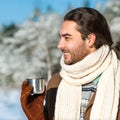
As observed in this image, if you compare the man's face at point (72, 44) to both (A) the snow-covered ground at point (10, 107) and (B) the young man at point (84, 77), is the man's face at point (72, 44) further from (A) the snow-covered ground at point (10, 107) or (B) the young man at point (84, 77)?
(A) the snow-covered ground at point (10, 107)

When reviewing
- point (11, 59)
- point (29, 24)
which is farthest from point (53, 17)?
point (11, 59)

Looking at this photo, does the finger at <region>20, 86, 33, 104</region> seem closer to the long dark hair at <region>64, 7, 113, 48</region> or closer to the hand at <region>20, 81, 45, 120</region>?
the hand at <region>20, 81, 45, 120</region>

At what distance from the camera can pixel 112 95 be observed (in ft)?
6.15

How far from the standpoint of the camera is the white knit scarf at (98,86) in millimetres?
1870

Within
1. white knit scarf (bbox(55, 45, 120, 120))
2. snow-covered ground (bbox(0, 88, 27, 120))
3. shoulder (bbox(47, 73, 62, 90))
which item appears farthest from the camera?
snow-covered ground (bbox(0, 88, 27, 120))

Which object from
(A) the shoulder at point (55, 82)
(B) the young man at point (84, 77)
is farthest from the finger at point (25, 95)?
(A) the shoulder at point (55, 82)

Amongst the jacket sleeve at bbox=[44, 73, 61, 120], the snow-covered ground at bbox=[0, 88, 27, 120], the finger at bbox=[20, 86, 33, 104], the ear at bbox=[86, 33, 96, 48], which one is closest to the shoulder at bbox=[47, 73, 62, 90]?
the jacket sleeve at bbox=[44, 73, 61, 120]

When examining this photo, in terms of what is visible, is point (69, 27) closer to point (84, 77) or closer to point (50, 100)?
point (84, 77)

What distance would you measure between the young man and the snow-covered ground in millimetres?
1271

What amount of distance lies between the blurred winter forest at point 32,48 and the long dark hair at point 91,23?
135cm

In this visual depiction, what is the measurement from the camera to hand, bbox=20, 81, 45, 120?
191cm

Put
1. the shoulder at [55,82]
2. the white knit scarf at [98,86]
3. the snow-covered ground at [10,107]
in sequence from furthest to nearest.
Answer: the snow-covered ground at [10,107] → the shoulder at [55,82] → the white knit scarf at [98,86]

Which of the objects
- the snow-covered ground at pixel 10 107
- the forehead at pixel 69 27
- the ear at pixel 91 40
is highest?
the forehead at pixel 69 27

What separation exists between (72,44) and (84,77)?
0.52ft
